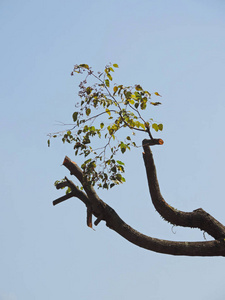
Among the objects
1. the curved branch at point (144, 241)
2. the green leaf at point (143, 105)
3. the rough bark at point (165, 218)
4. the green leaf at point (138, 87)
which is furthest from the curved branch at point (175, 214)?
the green leaf at point (138, 87)

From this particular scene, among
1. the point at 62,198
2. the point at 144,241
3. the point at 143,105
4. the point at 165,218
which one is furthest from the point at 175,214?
the point at 62,198

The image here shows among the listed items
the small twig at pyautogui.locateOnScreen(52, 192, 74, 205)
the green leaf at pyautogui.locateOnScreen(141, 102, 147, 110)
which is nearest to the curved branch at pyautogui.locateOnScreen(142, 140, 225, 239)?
the green leaf at pyautogui.locateOnScreen(141, 102, 147, 110)

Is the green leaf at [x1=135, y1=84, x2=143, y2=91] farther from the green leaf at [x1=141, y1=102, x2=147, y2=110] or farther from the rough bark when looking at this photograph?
the rough bark

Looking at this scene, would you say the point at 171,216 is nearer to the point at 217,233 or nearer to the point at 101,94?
the point at 217,233

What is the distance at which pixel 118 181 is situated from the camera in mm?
7148

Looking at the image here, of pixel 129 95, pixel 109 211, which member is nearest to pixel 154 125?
pixel 129 95

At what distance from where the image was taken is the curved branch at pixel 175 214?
6793mm

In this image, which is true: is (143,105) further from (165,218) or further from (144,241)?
(144,241)

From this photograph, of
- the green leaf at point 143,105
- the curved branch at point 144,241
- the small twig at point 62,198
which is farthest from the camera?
the small twig at point 62,198

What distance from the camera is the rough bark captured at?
6.68 meters

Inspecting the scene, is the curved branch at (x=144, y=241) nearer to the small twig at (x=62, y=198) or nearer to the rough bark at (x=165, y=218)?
the rough bark at (x=165, y=218)

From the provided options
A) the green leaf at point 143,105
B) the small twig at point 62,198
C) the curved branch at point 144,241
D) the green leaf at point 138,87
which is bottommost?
the curved branch at point 144,241

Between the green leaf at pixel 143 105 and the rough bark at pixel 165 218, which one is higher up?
the green leaf at pixel 143 105

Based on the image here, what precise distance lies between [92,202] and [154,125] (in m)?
1.60
